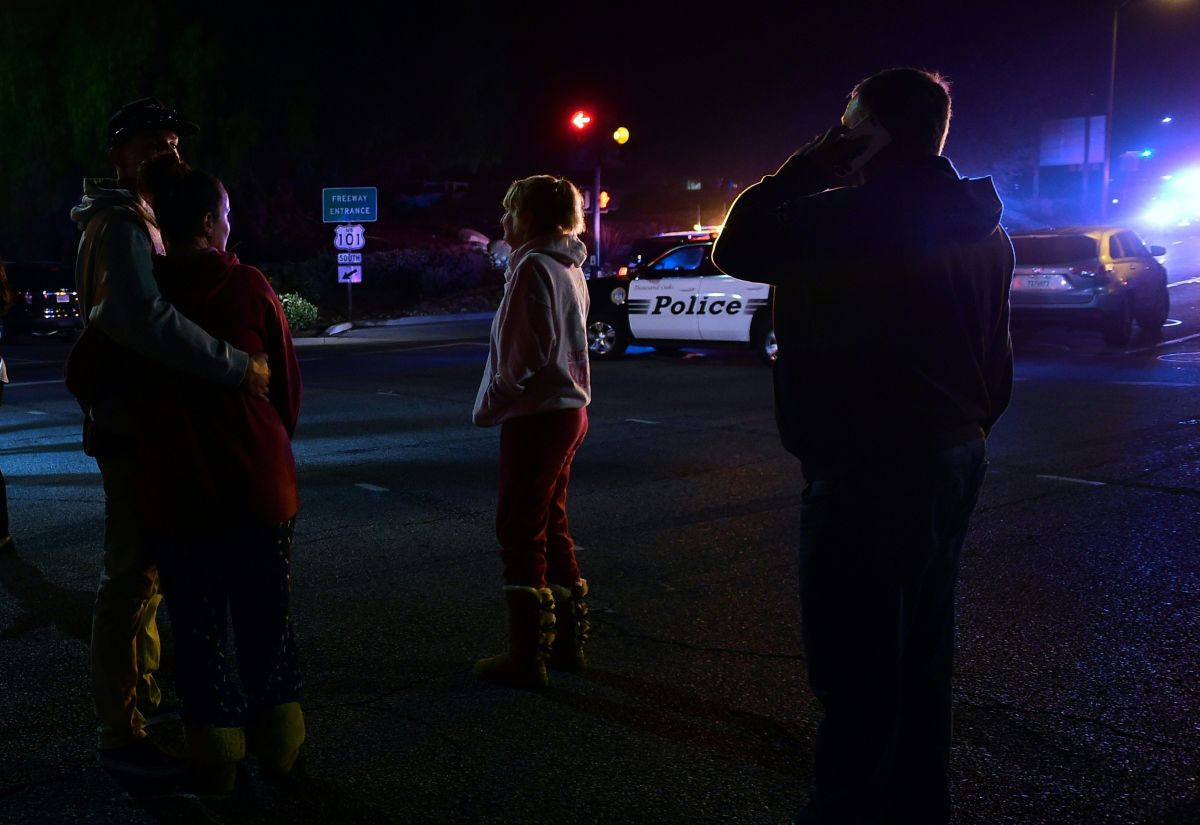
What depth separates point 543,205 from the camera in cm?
431

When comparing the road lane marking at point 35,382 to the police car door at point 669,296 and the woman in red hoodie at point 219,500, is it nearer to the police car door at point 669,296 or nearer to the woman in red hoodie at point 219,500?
the police car door at point 669,296

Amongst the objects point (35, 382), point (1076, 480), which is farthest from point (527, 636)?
point (35, 382)

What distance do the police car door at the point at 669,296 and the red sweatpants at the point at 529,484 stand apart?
12.8 m

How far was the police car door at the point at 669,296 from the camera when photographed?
56.0 feet

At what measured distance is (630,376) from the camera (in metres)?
15.5

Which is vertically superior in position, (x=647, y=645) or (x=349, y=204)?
(x=349, y=204)

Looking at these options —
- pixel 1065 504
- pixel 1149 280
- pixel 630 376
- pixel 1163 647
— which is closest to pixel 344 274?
pixel 630 376

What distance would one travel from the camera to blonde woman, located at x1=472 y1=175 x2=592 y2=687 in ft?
13.9

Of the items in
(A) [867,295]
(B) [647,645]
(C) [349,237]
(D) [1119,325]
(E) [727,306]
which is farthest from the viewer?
(C) [349,237]

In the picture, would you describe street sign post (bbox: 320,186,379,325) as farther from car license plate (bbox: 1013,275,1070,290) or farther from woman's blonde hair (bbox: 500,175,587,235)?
woman's blonde hair (bbox: 500,175,587,235)

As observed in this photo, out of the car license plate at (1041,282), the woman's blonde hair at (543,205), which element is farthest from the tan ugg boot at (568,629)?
the car license plate at (1041,282)

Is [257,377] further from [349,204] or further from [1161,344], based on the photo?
[349,204]

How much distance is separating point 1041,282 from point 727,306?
464 cm

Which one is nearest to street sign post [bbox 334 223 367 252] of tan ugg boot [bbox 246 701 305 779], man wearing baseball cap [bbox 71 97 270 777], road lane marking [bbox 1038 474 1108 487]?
road lane marking [bbox 1038 474 1108 487]
